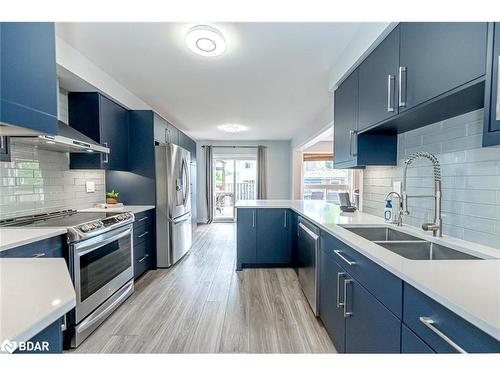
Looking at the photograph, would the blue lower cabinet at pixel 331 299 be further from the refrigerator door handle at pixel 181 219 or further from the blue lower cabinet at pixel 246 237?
the refrigerator door handle at pixel 181 219

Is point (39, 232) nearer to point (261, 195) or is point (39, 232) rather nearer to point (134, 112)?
point (134, 112)

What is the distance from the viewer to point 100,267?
205 cm

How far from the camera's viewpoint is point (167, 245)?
11.0 feet

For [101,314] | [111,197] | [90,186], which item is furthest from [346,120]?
[90,186]

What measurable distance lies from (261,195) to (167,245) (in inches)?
159

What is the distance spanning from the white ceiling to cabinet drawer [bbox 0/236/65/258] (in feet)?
5.25

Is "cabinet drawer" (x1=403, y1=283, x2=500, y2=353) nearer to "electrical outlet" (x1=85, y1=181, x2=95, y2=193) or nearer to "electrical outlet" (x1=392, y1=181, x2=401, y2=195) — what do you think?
"electrical outlet" (x1=392, y1=181, x2=401, y2=195)

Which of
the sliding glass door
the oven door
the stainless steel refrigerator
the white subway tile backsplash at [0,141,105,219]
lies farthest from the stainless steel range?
the sliding glass door

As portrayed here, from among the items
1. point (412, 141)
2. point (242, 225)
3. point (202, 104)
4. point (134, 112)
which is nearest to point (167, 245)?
point (242, 225)

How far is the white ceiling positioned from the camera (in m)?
1.95

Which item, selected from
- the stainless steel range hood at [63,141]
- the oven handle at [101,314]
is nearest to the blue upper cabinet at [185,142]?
the stainless steel range hood at [63,141]

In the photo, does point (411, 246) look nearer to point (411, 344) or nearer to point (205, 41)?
point (411, 344)

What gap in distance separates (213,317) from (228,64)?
2.41 metres

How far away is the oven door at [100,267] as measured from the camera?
5.89 feet
